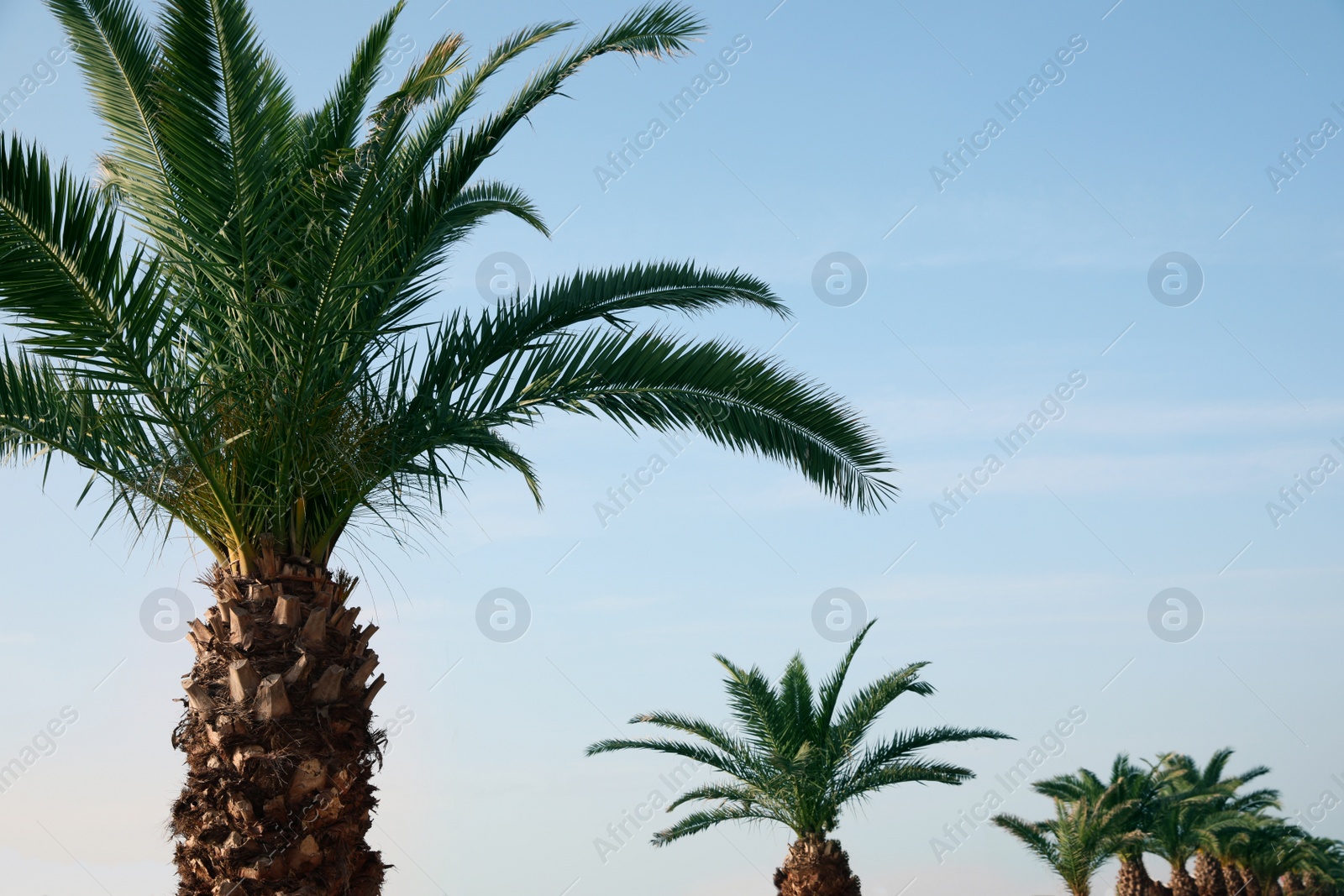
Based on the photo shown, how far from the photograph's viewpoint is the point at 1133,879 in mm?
32375

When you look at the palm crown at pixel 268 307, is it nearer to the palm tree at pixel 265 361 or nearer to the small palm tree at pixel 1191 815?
the palm tree at pixel 265 361

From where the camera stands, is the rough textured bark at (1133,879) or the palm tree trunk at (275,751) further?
the rough textured bark at (1133,879)

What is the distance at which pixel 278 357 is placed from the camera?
7.66m

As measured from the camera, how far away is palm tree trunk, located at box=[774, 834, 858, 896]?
19.9 m

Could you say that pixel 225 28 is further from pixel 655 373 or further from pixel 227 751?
pixel 227 751

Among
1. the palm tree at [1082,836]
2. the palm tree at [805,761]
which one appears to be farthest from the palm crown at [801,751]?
the palm tree at [1082,836]

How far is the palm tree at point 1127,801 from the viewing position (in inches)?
1171

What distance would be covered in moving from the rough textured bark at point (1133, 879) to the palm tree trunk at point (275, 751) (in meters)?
29.8

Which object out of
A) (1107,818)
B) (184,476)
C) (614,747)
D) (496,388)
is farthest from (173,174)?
(1107,818)

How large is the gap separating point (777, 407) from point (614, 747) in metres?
13.2

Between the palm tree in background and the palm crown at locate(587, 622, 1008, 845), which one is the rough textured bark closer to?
the palm tree in background

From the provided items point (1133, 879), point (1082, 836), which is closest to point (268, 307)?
point (1082, 836)

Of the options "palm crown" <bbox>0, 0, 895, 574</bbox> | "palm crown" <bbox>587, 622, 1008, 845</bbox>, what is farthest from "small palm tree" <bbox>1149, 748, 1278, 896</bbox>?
"palm crown" <bbox>0, 0, 895, 574</bbox>

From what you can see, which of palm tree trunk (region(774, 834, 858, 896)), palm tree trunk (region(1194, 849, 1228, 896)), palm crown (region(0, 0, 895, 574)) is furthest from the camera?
palm tree trunk (region(1194, 849, 1228, 896))
